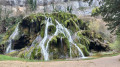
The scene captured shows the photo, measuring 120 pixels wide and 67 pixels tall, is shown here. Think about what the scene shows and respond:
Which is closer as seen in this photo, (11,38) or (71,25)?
(11,38)

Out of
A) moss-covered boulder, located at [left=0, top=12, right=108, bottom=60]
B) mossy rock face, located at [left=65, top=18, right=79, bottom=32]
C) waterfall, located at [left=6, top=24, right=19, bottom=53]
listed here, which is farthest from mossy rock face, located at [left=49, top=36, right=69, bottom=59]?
waterfall, located at [left=6, top=24, right=19, bottom=53]

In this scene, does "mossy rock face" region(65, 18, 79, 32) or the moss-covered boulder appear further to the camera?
"mossy rock face" region(65, 18, 79, 32)

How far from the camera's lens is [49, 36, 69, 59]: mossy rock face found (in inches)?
802

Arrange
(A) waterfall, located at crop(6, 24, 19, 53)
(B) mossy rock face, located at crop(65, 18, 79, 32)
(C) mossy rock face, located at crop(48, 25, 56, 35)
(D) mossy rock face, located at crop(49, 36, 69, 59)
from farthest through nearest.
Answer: (B) mossy rock face, located at crop(65, 18, 79, 32), (A) waterfall, located at crop(6, 24, 19, 53), (C) mossy rock face, located at crop(48, 25, 56, 35), (D) mossy rock face, located at crop(49, 36, 69, 59)

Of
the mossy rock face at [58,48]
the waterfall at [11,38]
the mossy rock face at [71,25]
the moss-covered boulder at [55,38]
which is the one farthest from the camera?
the mossy rock face at [71,25]

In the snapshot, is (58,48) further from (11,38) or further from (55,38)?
(11,38)

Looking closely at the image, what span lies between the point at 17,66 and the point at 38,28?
19.9 m

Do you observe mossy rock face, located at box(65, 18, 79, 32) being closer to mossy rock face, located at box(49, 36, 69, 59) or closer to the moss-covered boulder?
the moss-covered boulder

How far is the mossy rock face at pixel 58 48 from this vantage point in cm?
2038

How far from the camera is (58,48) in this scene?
2150 centimetres

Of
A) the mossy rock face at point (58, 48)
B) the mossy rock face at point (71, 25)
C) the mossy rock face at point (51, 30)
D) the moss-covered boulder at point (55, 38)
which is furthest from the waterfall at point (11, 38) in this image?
the mossy rock face at point (71, 25)

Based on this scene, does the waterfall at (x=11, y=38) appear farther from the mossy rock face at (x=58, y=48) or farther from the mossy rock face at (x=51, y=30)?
the mossy rock face at (x=58, y=48)

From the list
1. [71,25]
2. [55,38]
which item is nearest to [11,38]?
[55,38]

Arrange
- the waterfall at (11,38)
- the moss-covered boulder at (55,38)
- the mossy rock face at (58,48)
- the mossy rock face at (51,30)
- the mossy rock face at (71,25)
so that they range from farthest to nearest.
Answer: the mossy rock face at (71,25), the waterfall at (11,38), the mossy rock face at (51,30), the moss-covered boulder at (55,38), the mossy rock face at (58,48)
